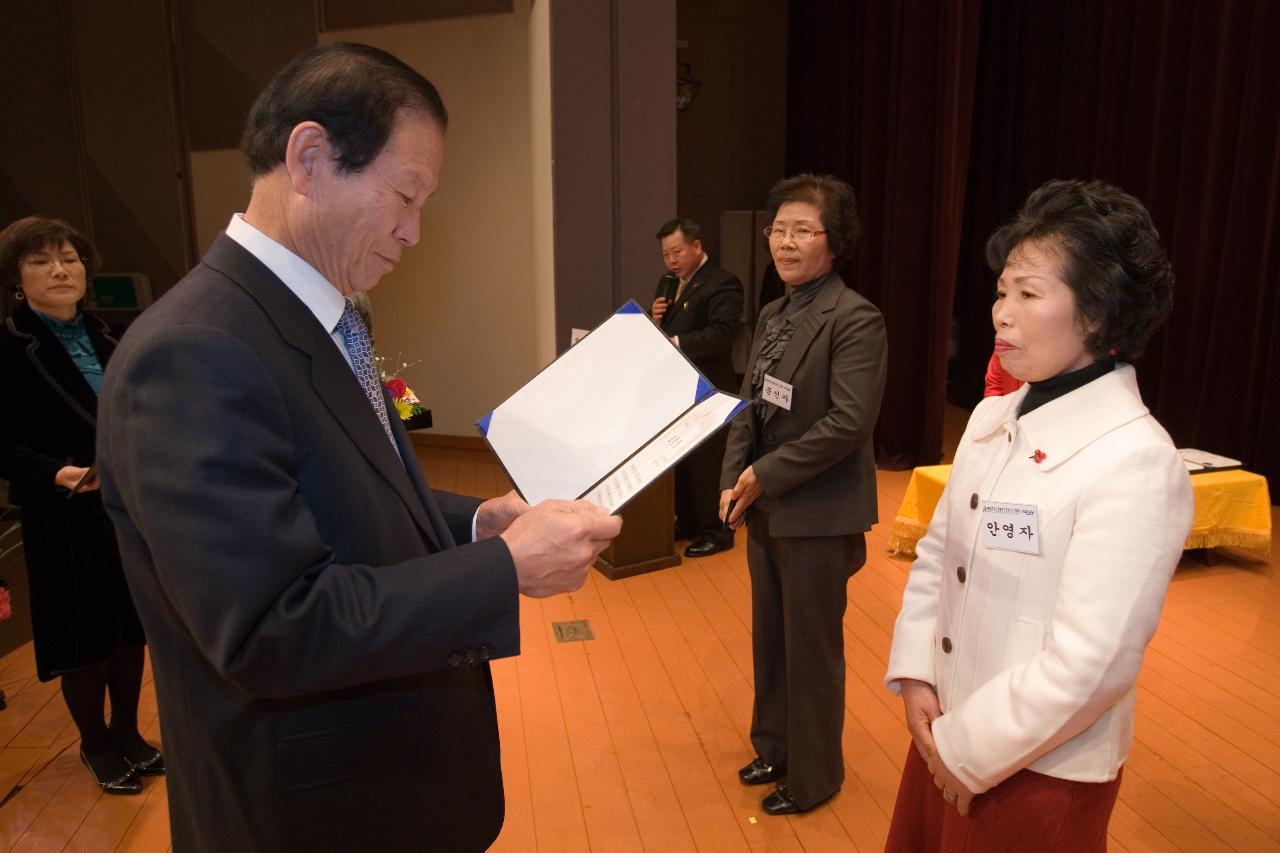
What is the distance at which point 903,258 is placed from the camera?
6.32 metres

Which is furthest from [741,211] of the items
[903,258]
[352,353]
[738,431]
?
[352,353]

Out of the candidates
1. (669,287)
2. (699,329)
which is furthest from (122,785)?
(669,287)

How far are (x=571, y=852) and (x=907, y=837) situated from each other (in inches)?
43.6

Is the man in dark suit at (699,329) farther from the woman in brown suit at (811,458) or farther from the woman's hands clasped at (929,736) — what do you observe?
the woman's hands clasped at (929,736)

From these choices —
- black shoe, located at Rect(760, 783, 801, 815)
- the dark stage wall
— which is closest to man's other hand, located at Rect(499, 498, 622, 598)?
black shoe, located at Rect(760, 783, 801, 815)

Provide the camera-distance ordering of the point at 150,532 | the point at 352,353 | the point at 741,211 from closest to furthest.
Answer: the point at 150,532, the point at 352,353, the point at 741,211

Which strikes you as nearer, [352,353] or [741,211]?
[352,353]

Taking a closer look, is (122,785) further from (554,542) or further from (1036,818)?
(1036,818)

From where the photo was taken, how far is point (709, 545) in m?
4.73

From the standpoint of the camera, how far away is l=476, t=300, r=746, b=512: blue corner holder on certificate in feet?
3.84

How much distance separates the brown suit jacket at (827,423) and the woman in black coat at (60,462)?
191 centimetres

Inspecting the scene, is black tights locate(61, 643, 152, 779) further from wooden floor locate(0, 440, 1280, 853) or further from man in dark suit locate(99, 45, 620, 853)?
man in dark suit locate(99, 45, 620, 853)

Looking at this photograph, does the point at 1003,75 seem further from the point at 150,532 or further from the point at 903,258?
the point at 150,532

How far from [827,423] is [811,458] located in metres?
0.10
